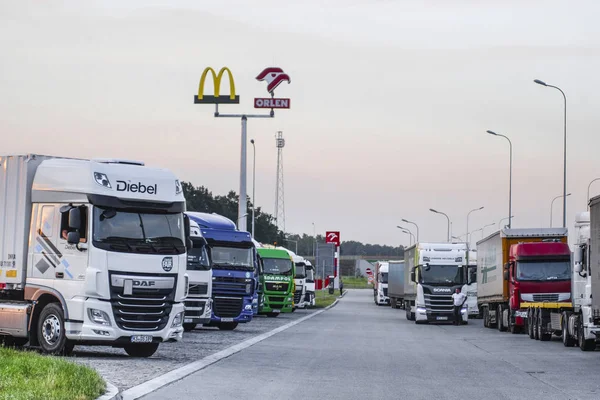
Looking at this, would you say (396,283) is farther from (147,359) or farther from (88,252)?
(88,252)

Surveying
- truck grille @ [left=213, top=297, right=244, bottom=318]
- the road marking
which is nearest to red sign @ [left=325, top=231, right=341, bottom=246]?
truck grille @ [left=213, top=297, right=244, bottom=318]

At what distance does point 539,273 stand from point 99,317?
840 inches

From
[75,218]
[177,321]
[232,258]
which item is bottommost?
[177,321]

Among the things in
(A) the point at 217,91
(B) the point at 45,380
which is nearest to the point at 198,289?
(B) the point at 45,380

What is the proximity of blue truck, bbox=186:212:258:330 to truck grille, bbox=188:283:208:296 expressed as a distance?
3058 millimetres

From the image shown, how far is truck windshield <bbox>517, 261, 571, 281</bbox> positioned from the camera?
123ft

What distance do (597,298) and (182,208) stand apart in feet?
33.0

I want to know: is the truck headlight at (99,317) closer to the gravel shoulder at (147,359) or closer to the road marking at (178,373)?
the gravel shoulder at (147,359)

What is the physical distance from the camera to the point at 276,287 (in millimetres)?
49469

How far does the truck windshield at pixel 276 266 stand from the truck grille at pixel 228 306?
14384mm

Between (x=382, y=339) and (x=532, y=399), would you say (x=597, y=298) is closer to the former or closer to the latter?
(x=382, y=339)

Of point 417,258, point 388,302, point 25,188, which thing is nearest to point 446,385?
point 25,188

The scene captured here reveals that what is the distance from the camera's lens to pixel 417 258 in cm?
4759

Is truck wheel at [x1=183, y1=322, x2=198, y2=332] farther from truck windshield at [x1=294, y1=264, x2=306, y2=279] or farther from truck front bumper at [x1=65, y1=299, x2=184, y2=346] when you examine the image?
truck windshield at [x1=294, y1=264, x2=306, y2=279]
